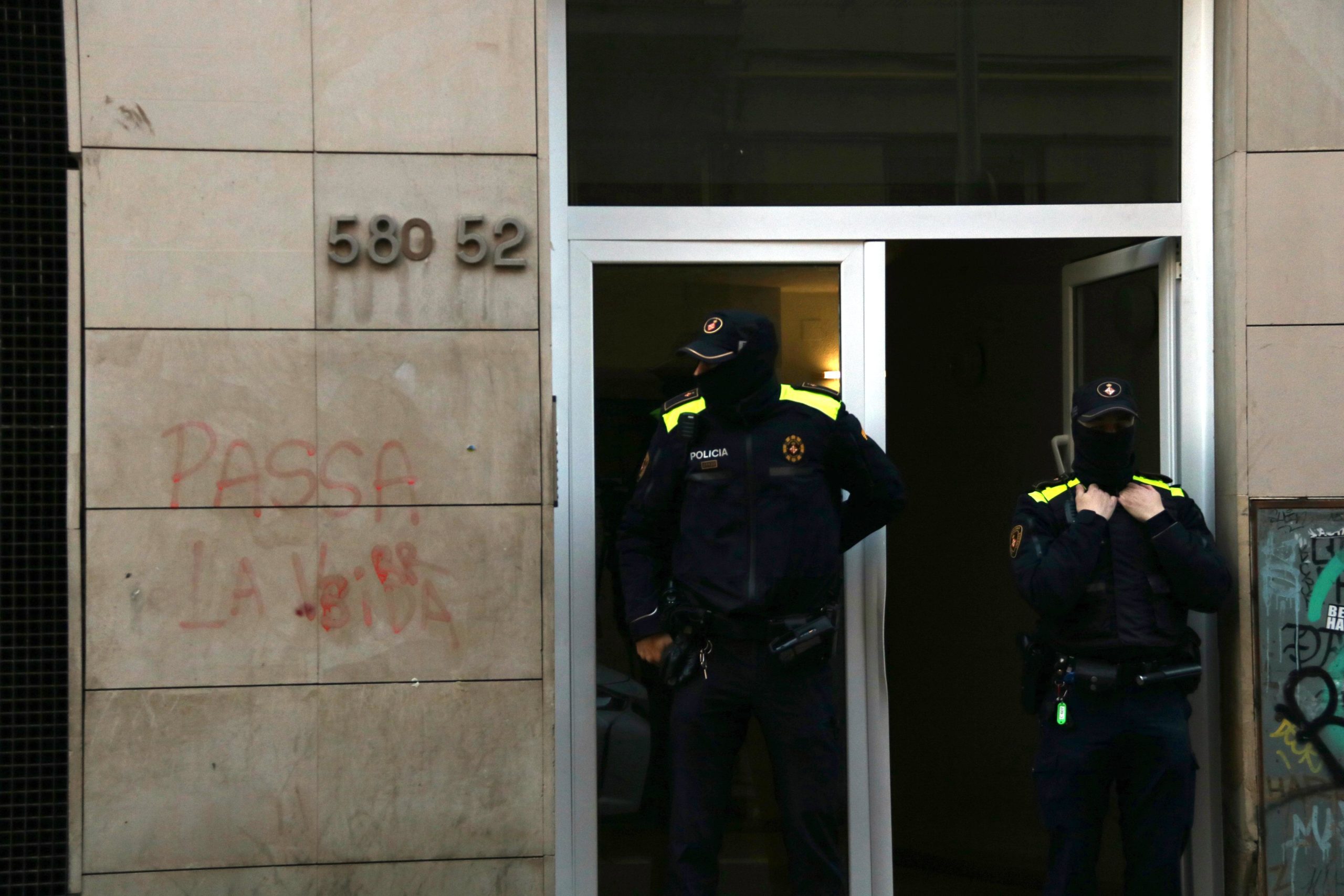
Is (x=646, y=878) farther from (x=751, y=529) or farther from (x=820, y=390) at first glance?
(x=820, y=390)

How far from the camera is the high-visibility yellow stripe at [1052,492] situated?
4129 mm

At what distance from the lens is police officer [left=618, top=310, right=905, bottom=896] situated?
4.03m

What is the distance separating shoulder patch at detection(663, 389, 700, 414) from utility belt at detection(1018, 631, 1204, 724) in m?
1.42

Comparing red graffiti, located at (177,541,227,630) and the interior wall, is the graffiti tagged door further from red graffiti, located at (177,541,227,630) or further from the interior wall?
red graffiti, located at (177,541,227,630)

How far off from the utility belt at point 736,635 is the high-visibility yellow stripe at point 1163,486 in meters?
1.11

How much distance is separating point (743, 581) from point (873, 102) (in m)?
1.94

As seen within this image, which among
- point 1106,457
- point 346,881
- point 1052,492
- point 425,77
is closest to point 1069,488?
point 1052,492

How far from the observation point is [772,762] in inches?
161

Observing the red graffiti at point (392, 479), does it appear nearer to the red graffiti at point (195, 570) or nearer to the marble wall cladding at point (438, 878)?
the red graffiti at point (195, 570)

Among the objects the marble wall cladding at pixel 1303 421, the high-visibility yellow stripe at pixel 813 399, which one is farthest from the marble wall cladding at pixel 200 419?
the marble wall cladding at pixel 1303 421

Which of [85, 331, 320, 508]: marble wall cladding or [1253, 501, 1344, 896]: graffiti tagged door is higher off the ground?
[85, 331, 320, 508]: marble wall cladding

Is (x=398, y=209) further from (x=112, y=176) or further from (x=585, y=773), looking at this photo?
(x=585, y=773)

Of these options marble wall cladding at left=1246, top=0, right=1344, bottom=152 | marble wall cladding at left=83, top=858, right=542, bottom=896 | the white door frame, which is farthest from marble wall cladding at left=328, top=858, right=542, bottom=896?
marble wall cladding at left=1246, top=0, right=1344, bottom=152

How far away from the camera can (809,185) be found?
4688mm
